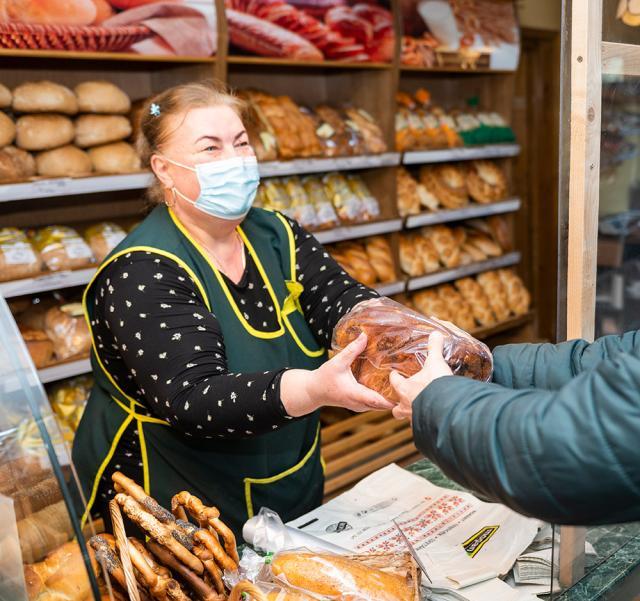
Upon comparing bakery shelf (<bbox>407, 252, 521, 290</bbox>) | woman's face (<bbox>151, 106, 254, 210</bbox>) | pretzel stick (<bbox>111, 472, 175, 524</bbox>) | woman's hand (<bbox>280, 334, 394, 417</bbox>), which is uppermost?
woman's face (<bbox>151, 106, 254, 210</bbox>)

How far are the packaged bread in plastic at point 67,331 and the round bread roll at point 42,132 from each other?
611mm

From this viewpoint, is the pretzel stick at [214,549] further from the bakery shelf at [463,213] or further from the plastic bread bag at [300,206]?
the bakery shelf at [463,213]

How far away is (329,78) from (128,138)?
148cm

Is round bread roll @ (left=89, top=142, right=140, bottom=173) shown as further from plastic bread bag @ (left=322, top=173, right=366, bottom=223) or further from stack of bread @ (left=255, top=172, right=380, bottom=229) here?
plastic bread bag @ (left=322, top=173, right=366, bottom=223)

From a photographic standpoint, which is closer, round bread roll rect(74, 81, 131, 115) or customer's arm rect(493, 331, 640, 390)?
customer's arm rect(493, 331, 640, 390)

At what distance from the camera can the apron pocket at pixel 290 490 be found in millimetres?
1891

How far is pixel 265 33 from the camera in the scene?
3.23 m

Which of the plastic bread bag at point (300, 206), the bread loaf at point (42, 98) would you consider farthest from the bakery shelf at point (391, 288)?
the bread loaf at point (42, 98)

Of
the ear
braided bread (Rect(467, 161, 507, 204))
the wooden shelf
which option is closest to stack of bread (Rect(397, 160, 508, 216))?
braided bread (Rect(467, 161, 507, 204))


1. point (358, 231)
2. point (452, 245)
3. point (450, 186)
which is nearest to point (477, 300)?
point (452, 245)

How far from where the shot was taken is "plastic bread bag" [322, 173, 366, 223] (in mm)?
3770

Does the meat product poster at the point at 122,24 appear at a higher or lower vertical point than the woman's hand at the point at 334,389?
higher

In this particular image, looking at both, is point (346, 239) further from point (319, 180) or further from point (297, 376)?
point (297, 376)

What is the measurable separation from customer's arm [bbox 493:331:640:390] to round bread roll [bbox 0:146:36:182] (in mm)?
1876
